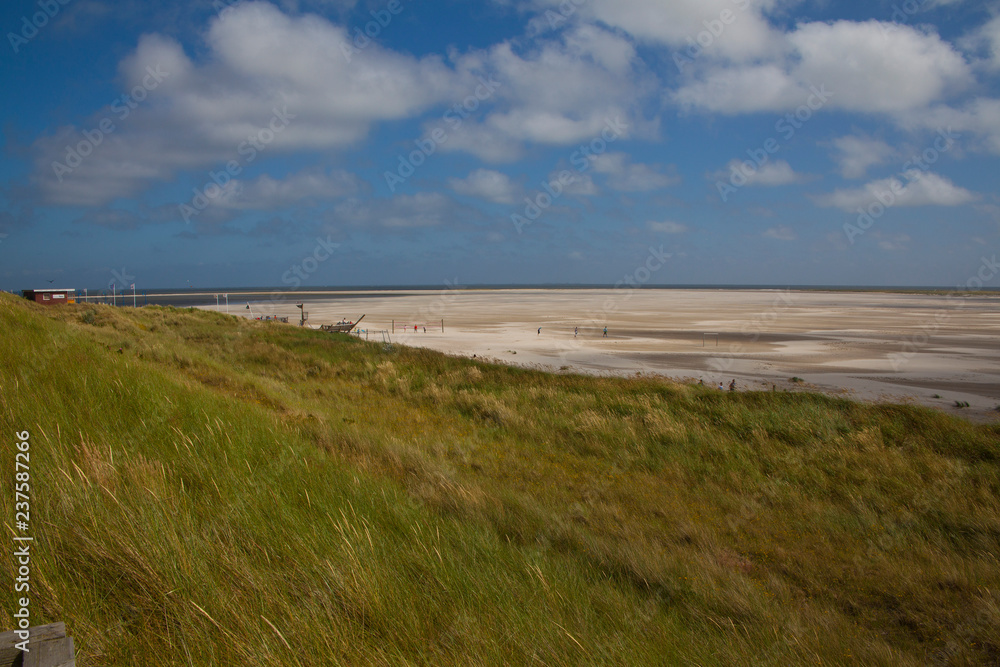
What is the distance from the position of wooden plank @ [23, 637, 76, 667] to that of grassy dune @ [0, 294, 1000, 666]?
A: 1033 millimetres

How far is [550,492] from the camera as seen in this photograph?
7.62 metres

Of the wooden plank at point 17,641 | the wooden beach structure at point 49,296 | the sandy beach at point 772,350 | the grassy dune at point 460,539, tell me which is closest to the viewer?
the wooden plank at point 17,641

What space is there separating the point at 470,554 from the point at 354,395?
11355 mm

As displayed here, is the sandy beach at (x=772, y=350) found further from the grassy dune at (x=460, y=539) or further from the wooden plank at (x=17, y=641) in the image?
the wooden plank at (x=17, y=641)

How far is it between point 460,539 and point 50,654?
314 cm

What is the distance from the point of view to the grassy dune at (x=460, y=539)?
2.83m

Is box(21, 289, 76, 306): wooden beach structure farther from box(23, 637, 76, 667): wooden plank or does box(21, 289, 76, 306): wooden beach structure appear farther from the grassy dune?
box(23, 637, 76, 667): wooden plank

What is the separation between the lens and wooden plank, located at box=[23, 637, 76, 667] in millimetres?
1429

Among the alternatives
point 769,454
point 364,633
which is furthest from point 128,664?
point 769,454

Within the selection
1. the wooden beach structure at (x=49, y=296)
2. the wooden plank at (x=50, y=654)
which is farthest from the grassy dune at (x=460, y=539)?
the wooden beach structure at (x=49, y=296)

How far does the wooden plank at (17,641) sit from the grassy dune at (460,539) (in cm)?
104

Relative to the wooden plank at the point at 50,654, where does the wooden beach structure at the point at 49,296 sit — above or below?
above

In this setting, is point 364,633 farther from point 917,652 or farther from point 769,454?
point 769,454

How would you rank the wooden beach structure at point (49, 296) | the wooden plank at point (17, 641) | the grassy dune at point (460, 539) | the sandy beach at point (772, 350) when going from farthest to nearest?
1. the wooden beach structure at point (49, 296)
2. the sandy beach at point (772, 350)
3. the grassy dune at point (460, 539)
4. the wooden plank at point (17, 641)
